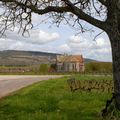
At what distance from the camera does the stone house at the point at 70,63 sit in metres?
127

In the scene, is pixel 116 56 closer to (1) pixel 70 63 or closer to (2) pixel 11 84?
(2) pixel 11 84

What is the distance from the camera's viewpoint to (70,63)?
132375 millimetres

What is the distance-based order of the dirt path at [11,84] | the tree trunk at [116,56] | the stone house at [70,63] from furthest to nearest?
the stone house at [70,63]
the dirt path at [11,84]
the tree trunk at [116,56]

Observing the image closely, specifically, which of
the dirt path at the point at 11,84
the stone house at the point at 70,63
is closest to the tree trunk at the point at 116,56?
the dirt path at the point at 11,84

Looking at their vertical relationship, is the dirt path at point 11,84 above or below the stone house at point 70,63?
below

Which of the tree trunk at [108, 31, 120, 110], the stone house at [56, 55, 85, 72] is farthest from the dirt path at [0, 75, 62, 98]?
the stone house at [56, 55, 85, 72]

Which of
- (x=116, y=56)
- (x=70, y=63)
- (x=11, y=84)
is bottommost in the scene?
(x=11, y=84)

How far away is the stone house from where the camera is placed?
12662 cm

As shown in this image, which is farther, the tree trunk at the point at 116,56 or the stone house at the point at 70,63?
the stone house at the point at 70,63

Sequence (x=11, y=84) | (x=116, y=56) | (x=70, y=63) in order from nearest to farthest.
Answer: (x=116, y=56)
(x=11, y=84)
(x=70, y=63)

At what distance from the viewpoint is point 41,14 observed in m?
15.9

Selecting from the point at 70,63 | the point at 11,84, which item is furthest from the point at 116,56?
the point at 70,63

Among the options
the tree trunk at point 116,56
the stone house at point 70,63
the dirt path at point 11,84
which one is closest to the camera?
the tree trunk at point 116,56

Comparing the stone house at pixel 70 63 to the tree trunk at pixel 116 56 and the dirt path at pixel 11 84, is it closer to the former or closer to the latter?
the dirt path at pixel 11 84
